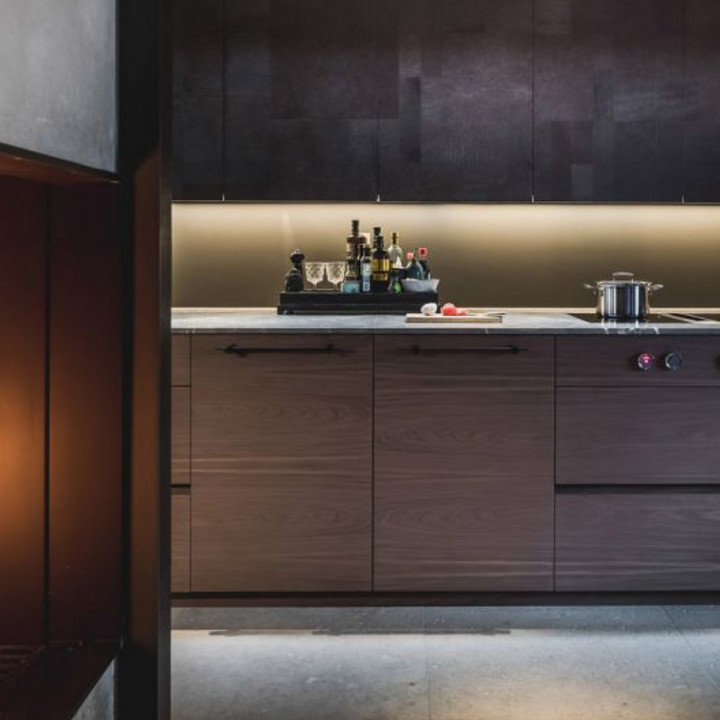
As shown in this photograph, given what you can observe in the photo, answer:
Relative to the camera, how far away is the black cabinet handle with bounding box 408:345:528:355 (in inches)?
119

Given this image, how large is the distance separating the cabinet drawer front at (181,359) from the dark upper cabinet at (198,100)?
0.88 metres

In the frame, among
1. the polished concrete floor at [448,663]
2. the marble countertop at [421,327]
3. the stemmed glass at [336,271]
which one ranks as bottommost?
the polished concrete floor at [448,663]

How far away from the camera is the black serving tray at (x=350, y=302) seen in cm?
362

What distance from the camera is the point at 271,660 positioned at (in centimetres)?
270

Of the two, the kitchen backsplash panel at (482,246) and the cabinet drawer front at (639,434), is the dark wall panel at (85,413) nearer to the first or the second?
the cabinet drawer front at (639,434)

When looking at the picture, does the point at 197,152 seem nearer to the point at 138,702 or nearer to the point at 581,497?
the point at 581,497

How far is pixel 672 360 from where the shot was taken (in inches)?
118

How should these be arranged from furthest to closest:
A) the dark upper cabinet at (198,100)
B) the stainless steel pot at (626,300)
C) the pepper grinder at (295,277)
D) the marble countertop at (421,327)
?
the pepper grinder at (295,277) → the dark upper cabinet at (198,100) → the stainless steel pot at (626,300) → the marble countertop at (421,327)

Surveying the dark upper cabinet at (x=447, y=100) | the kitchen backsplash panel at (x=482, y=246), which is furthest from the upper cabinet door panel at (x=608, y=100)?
the kitchen backsplash panel at (x=482, y=246)

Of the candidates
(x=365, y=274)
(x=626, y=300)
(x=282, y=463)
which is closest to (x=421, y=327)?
(x=282, y=463)

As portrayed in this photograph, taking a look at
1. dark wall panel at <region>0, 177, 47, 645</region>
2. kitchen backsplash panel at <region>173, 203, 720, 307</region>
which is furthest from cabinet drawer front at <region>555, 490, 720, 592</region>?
dark wall panel at <region>0, 177, 47, 645</region>

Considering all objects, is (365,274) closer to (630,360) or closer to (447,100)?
(447,100)

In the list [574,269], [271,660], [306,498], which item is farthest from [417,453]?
[574,269]

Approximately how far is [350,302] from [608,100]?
1.27 meters
